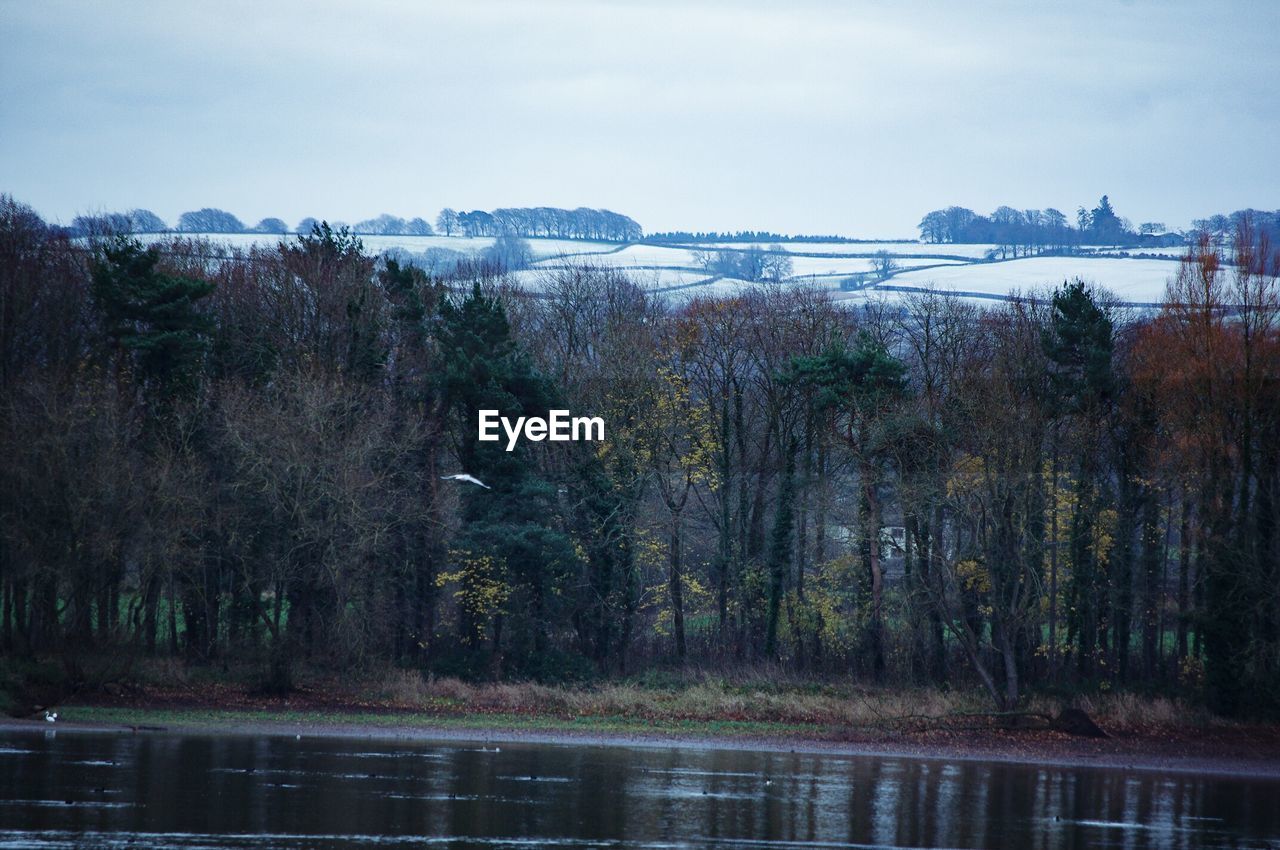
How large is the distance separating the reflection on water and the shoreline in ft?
4.16

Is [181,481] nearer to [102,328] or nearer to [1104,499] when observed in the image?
[102,328]

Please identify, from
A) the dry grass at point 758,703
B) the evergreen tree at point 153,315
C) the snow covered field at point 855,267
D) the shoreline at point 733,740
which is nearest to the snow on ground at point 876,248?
the snow covered field at point 855,267

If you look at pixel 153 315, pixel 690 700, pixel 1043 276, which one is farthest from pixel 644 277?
Answer: pixel 690 700

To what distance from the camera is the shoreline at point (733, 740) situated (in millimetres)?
33250

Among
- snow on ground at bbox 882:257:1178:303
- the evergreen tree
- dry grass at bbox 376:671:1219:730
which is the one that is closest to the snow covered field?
snow on ground at bbox 882:257:1178:303

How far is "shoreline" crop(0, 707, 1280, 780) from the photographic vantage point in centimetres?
3325

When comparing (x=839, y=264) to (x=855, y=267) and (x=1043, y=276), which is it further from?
(x=1043, y=276)

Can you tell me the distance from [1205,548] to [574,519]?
22.8m

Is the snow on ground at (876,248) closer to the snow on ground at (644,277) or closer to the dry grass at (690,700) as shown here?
the snow on ground at (644,277)

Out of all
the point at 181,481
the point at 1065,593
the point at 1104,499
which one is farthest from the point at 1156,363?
the point at 181,481

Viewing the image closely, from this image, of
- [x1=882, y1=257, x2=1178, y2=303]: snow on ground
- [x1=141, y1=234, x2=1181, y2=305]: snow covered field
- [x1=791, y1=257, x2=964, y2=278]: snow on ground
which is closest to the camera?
[x1=882, y1=257, x2=1178, y2=303]: snow on ground

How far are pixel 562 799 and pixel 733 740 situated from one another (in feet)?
44.1

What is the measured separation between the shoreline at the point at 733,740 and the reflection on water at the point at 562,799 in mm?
1269

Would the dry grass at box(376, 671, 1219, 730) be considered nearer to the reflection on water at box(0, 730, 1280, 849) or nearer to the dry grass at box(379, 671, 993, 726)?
the dry grass at box(379, 671, 993, 726)
